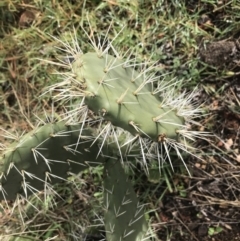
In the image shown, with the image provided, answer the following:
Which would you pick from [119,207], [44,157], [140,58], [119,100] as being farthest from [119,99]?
[140,58]

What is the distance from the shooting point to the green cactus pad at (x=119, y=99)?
4.47ft

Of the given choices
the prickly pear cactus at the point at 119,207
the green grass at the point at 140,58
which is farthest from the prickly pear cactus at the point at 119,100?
the green grass at the point at 140,58

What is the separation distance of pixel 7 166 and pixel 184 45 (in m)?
0.98

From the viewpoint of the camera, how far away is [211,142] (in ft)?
6.81

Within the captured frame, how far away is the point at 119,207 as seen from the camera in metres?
1.79

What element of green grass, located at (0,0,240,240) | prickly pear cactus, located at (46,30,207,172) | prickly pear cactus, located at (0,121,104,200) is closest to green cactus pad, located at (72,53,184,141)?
prickly pear cactus, located at (46,30,207,172)

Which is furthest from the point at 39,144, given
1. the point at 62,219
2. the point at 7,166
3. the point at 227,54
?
the point at 227,54

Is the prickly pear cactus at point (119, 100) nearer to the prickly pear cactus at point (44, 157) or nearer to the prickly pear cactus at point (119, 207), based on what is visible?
the prickly pear cactus at point (44, 157)

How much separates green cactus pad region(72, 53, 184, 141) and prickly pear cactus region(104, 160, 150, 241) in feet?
0.99

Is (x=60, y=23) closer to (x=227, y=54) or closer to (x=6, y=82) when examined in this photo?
(x=6, y=82)

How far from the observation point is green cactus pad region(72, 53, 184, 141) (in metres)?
1.36

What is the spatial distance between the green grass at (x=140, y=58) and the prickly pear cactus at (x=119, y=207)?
0.74 ft

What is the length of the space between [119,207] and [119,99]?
0.53m

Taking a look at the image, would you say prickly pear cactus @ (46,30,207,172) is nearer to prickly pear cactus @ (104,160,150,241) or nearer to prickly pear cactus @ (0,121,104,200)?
prickly pear cactus @ (0,121,104,200)
